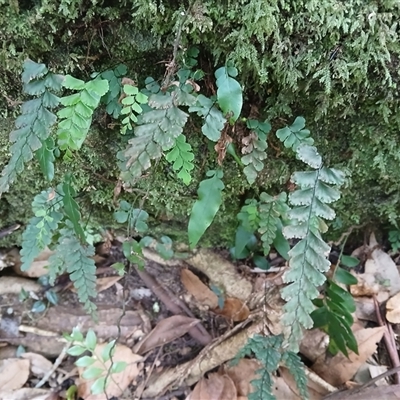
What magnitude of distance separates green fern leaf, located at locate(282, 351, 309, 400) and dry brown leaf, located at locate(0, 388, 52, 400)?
99 cm

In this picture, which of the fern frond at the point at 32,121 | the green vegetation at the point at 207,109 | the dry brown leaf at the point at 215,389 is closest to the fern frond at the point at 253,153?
the green vegetation at the point at 207,109

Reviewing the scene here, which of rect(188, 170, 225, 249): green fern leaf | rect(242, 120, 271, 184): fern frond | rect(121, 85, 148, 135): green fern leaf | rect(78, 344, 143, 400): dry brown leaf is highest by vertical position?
rect(121, 85, 148, 135): green fern leaf

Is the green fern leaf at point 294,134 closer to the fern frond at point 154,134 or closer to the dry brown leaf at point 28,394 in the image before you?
the fern frond at point 154,134

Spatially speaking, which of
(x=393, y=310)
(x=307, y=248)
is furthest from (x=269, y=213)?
(x=393, y=310)

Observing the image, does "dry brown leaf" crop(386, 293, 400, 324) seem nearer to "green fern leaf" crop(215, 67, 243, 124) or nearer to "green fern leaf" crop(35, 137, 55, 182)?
"green fern leaf" crop(215, 67, 243, 124)

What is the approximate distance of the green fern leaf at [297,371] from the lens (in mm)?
1468

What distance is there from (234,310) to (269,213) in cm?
60

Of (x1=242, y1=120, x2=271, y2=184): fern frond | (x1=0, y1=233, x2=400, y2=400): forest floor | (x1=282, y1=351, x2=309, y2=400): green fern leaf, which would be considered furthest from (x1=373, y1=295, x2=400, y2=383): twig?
Result: (x1=242, y1=120, x2=271, y2=184): fern frond

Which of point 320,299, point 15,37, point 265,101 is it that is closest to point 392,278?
point 320,299

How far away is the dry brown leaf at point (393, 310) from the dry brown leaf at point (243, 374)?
0.59 m

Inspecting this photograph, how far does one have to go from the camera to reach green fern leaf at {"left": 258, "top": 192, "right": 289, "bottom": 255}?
60.4 inches

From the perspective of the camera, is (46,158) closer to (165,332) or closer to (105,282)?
(105,282)

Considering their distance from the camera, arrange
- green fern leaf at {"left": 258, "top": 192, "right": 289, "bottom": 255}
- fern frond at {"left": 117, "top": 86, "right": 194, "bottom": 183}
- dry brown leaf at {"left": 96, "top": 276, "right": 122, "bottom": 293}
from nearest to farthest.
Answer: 1. fern frond at {"left": 117, "top": 86, "right": 194, "bottom": 183}
2. green fern leaf at {"left": 258, "top": 192, "right": 289, "bottom": 255}
3. dry brown leaf at {"left": 96, "top": 276, "right": 122, "bottom": 293}

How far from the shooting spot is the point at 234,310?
1.94 meters
